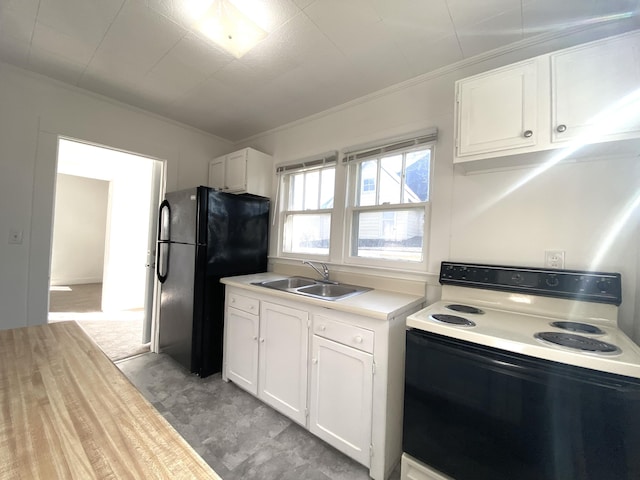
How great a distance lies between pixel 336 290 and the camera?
87.4 inches

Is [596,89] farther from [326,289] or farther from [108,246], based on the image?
[108,246]

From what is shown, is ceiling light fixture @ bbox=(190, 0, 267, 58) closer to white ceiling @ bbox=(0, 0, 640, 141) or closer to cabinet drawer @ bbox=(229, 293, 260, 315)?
white ceiling @ bbox=(0, 0, 640, 141)

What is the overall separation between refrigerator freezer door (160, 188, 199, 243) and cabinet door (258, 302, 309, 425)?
98cm

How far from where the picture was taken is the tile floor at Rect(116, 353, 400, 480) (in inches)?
57.4

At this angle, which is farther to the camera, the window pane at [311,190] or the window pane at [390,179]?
the window pane at [311,190]

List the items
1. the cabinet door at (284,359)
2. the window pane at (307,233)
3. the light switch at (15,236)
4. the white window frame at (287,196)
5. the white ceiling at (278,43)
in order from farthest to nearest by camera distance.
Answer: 1. the window pane at (307,233)
2. the white window frame at (287,196)
3. the light switch at (15,236)
4. the cabinet door at (284,359)
5. the white ceiling at (278,43)

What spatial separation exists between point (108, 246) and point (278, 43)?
4.50m

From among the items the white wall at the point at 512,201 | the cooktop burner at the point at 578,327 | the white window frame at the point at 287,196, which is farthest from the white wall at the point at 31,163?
the cooktop burner at the point at 578,327

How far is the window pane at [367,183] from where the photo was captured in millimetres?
2230

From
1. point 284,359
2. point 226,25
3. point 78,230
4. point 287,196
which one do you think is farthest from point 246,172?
point 78,230

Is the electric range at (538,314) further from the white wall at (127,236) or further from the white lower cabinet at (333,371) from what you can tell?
the white wall at (127,236)

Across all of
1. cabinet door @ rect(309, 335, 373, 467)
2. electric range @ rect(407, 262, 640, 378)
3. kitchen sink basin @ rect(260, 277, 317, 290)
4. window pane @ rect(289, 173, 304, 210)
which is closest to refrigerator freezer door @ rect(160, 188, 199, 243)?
kitchen sink basin @ rect(260, 277, 317, 290)

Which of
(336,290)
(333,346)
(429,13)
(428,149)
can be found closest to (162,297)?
(336,290)

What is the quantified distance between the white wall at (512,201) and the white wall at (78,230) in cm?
718
